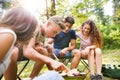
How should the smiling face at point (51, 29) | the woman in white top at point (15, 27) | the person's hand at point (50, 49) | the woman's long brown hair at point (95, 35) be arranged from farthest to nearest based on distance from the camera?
the woman's long brown hair at point (95, 35)
the person's hand at point (50, 49)
the smiling face at point (51, 29)
the woman in white top at point (15, 27)

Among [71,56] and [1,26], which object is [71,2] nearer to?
[71,56]

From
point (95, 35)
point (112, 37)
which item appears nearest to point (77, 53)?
point (95, 35)

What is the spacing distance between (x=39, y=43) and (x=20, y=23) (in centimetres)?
161

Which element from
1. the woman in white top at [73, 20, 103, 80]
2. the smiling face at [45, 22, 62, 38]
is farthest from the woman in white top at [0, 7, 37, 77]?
the woman in white top at [73, 20, 103, 80]

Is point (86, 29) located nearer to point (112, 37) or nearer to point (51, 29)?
point (51, 29)

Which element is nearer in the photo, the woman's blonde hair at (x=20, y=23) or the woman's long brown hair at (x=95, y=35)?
the woman's blonde hair at (x=20, y=23)

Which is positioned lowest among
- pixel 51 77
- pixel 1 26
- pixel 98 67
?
pixel 98 67

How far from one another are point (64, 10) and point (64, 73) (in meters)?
5.97

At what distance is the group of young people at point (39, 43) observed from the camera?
70.6 inches

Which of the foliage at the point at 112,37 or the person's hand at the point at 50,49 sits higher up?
the person's hand at the point at 50,49

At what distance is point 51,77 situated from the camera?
6.32 feet

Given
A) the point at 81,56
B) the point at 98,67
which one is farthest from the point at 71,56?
the point at 98,67

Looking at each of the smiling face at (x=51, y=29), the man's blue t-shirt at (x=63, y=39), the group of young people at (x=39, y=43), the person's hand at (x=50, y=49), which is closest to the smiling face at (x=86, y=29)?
the group of young people at (x=39, y=43)

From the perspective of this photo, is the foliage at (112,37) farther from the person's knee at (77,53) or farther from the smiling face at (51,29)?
the smiling face at (51,29)
